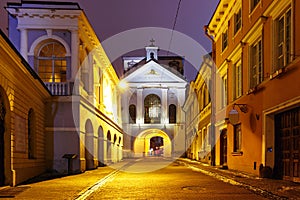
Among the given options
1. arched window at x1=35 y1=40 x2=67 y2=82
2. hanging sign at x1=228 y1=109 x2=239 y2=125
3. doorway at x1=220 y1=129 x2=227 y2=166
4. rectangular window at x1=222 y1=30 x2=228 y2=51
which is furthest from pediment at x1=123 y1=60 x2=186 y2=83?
hanging sign at x1=228 y1=109 x2=239 y2=125

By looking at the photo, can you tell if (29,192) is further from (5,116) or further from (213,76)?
(213,76)

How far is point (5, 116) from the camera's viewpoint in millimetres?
12578

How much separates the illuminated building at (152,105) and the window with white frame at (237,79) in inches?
1294

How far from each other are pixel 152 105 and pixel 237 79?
35.7 metres

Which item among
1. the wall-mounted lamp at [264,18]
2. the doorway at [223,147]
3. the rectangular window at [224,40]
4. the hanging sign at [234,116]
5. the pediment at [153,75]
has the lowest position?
the doorway at [223,147]

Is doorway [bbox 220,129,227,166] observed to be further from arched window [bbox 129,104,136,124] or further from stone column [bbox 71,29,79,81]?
arched window [bbox 129,104,136,124]

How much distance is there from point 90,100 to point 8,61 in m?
11.7

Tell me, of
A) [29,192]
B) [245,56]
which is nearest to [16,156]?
[29,192]

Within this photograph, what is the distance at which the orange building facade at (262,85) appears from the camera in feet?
40.4

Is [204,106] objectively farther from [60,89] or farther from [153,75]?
[153,75]

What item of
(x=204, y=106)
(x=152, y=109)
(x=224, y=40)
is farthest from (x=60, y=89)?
(x=152, y=109)

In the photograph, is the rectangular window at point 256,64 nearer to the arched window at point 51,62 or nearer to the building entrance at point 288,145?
the building entrance at point 288,145

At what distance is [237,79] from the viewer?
1975 cm

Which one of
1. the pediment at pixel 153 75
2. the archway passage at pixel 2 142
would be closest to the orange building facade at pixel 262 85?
the archway passage at pixel 2 142
